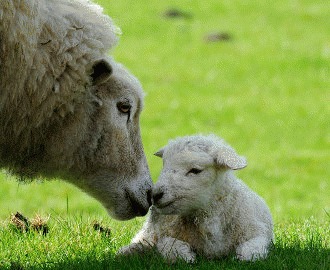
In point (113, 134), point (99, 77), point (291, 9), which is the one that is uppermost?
point (291, 9)

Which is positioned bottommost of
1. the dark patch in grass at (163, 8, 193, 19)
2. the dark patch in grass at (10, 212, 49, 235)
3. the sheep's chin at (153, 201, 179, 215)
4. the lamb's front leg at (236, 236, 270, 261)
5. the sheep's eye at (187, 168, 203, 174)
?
the dark patch in grass at (10, 212, 49, 235)

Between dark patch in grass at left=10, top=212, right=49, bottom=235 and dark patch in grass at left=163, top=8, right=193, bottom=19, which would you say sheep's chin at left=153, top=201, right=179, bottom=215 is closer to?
dark patch in grass at left=10, top=212, right=49, bottom=235

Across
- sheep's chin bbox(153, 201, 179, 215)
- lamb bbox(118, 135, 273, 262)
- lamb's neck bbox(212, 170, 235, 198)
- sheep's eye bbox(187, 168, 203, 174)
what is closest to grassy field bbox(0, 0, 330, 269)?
lamb bbox(118, 135, 273, 262)

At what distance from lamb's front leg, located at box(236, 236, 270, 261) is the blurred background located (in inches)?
324

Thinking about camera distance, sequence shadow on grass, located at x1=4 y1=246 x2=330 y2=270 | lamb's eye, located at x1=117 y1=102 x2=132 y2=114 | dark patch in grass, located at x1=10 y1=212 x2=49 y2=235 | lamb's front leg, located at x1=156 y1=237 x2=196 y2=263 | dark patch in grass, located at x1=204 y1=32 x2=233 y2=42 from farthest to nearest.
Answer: dark patch in grass, located at x1=204 y1=32 x2=233 y2=42, dark patch in grass, located at x1=10 y1=212 x2=49 y2=235, lamb's eye, located at x1=117 y1=102 x2=132 y2=114, lamb's front leg, located at x1=156 y1=237 x2=196 y2=263, shadow on grass, located at x1=4 y1=246 x2=330 y2=270

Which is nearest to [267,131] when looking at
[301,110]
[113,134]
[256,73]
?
[301,110]

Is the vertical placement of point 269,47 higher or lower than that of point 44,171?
higher

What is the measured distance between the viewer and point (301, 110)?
21609mm

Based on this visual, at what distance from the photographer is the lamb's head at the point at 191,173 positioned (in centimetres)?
570

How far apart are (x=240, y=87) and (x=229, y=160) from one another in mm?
18187

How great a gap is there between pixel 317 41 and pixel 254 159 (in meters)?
8.78

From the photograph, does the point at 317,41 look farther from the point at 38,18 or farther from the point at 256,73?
the point at 38,18

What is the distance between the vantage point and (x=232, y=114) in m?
21.6

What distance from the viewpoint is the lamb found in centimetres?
573
